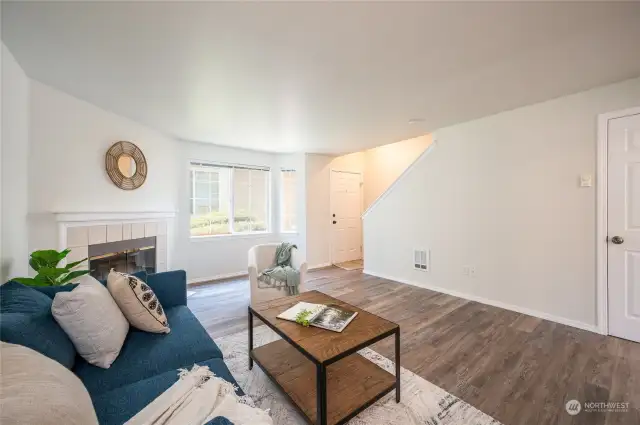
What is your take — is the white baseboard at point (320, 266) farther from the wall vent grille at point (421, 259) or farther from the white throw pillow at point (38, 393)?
the white throw pillow at point (38, 393)

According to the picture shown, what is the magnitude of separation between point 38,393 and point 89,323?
2.40 ft

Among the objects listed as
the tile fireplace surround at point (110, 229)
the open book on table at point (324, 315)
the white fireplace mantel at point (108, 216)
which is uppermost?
the white fireplace mantel at point (108, 216)

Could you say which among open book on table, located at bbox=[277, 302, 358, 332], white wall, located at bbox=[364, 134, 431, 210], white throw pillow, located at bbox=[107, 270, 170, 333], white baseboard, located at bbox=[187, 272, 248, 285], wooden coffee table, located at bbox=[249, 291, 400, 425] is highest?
white wall, located at bbox=[364, 134, 431, 210]

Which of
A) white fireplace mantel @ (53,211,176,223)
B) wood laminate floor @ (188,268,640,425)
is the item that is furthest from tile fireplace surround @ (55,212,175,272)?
wood laminate floor @ (188,268,640,425)

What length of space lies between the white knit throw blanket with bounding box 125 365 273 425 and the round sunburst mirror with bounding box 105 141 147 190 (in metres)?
2.91

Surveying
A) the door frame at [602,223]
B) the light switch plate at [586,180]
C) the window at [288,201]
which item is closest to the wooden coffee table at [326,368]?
the door frame at [602,223]

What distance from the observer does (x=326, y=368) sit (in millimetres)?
1501

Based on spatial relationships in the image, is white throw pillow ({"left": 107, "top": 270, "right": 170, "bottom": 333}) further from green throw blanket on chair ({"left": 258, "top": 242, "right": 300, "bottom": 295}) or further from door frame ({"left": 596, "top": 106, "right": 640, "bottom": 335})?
door frame ({"left": 596, "top": 106, "right": 640, "bottom": 335})

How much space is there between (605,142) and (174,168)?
5.14m

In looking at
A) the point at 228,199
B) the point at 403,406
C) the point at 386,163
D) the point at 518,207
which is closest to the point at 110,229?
the point at 228,199

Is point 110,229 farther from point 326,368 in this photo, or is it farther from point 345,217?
point 345,217

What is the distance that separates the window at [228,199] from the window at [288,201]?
32 centimetres

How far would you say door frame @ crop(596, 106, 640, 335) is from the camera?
2420 millimetres

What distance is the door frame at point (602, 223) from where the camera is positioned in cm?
242
